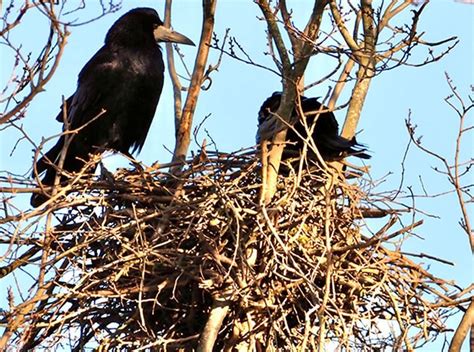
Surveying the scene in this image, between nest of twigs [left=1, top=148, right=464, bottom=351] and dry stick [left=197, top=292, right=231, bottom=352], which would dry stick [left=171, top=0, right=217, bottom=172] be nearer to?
nest of twigs [left=1, top=148, right=464, bottom=351]

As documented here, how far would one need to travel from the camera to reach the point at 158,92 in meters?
8.15

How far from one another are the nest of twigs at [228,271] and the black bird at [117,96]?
5.79 feet

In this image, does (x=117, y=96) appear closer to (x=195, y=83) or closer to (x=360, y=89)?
(x=195, y=83)

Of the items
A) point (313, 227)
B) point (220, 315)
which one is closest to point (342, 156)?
point (313, 227)

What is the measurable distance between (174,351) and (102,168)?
64.9 inches

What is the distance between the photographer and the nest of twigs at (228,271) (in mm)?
5691

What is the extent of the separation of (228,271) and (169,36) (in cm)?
325

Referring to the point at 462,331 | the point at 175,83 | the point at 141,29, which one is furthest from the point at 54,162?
the point at 462,331

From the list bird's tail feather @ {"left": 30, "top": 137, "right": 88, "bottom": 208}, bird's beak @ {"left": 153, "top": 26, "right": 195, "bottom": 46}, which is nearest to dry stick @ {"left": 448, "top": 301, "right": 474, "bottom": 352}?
bird's tail feather @ {"left": 30, "top": 137, "right": 88, "bottom": 208}

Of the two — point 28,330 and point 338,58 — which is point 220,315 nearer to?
point 28,330

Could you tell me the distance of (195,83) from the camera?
6926mm

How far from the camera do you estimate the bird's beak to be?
26.7ft

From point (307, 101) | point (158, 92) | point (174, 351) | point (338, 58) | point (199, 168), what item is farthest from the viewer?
point (158, 92)

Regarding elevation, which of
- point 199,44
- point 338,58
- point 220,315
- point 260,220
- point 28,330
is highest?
point 199,44
